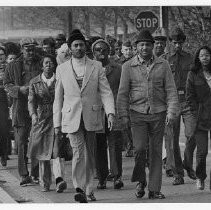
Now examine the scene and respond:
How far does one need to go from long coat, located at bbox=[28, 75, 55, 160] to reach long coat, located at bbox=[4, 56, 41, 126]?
0.67m

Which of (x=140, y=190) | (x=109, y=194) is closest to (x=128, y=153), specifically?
(x=109, y=194)

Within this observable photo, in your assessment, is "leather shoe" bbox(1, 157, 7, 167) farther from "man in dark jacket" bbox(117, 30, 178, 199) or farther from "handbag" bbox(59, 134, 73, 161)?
"man in dark jacket" bbox(117, 30, 178, 199)

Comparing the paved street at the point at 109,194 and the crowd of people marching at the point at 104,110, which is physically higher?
the crowd of people marching at the point at 104,110

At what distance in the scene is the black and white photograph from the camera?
425 inches

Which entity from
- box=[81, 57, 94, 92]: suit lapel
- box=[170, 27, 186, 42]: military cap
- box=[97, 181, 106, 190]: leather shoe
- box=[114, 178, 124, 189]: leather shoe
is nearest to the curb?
box=[97, 181, 106, 190]: leather shoe

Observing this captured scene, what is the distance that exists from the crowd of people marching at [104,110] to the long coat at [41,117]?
0.01m

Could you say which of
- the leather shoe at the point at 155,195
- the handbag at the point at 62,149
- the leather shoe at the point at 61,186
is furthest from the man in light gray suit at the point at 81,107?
the handbag at the point at 62,149

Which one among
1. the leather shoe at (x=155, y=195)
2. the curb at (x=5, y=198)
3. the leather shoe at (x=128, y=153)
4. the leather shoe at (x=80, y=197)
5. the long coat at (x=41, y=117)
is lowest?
the leather shoe at (x=128, y=153)

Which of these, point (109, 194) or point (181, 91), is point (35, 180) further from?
point (181, 91)

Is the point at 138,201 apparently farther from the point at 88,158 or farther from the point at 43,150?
the point at 43,150

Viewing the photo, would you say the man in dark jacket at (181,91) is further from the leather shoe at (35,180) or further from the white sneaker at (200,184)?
the leather shoe at (35,180)

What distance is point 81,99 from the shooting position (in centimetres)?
1075

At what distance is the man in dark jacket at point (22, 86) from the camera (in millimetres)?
12742
